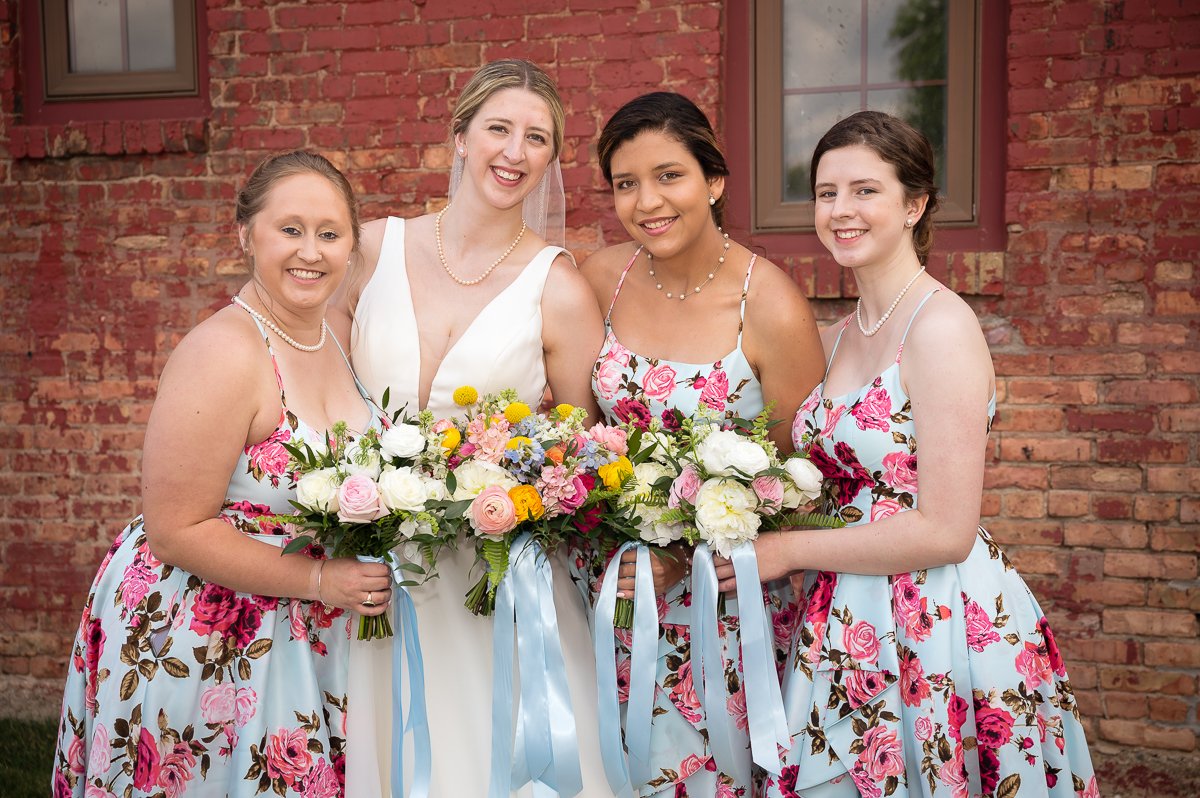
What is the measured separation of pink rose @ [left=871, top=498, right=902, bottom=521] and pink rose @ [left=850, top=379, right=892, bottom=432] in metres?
0.19

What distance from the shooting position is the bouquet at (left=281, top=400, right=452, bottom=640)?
2.29m

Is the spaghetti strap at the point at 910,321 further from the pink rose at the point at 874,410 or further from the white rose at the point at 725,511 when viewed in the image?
the white rose at the point at 725,511

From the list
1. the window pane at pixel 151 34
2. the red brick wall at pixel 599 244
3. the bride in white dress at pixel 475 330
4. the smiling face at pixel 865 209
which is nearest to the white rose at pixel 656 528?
the bride in white dress at pixel 475 330

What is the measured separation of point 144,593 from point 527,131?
161 cm

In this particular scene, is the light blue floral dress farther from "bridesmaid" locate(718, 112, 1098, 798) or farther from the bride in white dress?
"bridesmaid" locate(718, 112, 1098, 798)

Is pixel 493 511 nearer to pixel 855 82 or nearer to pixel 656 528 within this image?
pixel 656 528

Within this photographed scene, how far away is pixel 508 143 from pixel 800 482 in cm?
128

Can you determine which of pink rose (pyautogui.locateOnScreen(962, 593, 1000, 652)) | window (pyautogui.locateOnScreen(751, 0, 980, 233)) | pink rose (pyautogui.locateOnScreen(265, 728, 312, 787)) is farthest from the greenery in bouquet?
window (pyautogui.locateOnScreen(751, 0, 980, 233))

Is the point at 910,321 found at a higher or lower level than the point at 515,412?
higher

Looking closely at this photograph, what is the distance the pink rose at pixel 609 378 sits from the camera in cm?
302

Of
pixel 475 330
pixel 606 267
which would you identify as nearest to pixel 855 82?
pixel 606 267

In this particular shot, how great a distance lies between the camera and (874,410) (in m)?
2.53

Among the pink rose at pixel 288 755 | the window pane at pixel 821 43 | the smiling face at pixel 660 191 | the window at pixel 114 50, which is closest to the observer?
the pink rose at pixel 288 755

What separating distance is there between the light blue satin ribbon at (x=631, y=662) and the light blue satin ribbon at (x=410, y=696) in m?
0.45
